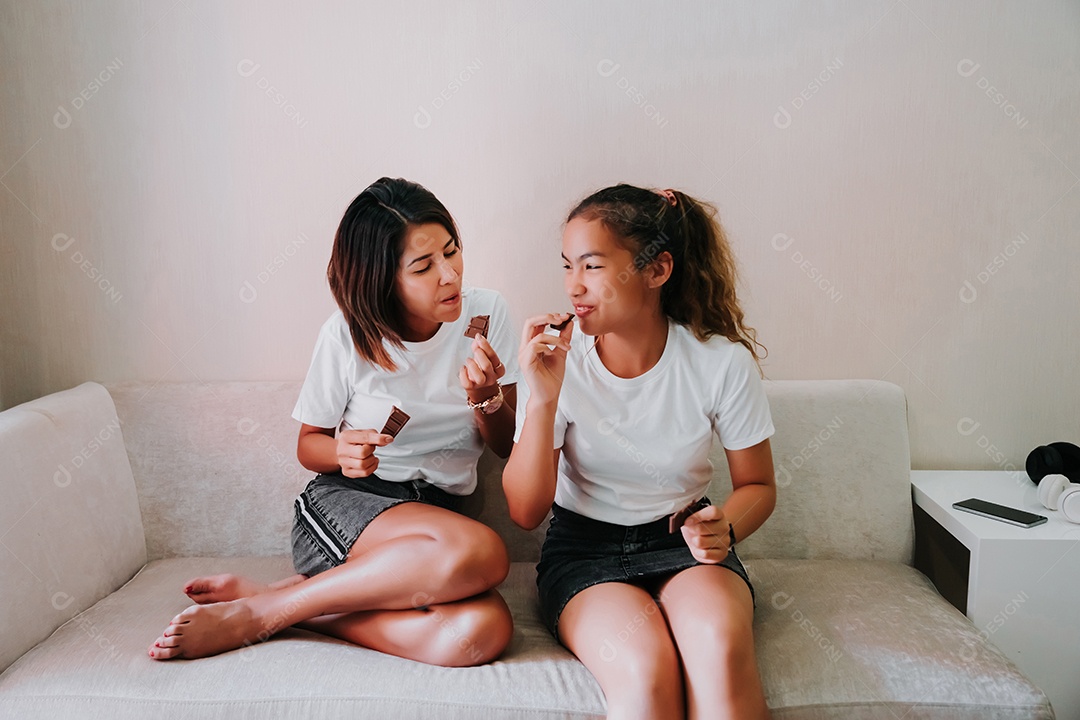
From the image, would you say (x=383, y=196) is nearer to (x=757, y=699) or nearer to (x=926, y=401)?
(x=757, y=699)

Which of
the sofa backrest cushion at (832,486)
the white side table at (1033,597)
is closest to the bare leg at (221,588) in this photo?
the sofa backrest cushion at (832,486)

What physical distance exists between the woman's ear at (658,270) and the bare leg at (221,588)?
0.90 m

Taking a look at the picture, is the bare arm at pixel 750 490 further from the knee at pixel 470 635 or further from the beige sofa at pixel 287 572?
the knee at pixel 470 635

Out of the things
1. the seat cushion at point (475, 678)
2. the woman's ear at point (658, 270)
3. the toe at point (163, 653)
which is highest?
the woman's ear at point (658, 270)

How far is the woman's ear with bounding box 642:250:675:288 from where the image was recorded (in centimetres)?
155

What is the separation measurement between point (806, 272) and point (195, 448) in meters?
1.45

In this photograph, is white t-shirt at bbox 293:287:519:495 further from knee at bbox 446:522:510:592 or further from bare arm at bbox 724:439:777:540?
bare arm at bbox 724:439:777:540

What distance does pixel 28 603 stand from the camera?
1487 mm

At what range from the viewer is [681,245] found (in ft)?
5.24

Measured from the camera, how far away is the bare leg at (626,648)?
4.17 ft

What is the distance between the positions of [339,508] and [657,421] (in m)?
0.63

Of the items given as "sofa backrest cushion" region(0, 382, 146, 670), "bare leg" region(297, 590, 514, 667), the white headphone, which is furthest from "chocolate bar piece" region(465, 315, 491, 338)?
the white headphone

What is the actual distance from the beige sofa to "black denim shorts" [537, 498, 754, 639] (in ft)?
0.29

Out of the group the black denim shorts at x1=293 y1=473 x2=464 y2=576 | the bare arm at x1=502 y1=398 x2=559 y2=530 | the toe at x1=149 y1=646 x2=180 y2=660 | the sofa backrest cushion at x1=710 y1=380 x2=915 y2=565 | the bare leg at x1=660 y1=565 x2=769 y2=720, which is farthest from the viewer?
the sofa backrest cushion at x1=710 y1=380 x2=915 y2=565
